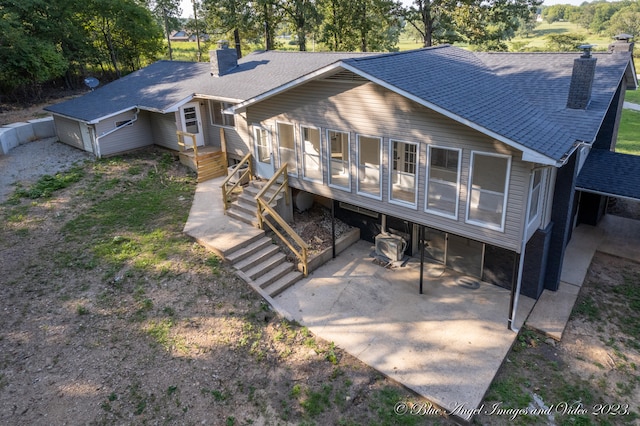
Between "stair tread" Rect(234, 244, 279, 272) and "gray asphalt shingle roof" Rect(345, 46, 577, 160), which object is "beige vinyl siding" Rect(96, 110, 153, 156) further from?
"gray asphalt shingle roof" Rect(345, 46, 577, 160)

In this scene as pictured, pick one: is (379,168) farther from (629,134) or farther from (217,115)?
(629,134)

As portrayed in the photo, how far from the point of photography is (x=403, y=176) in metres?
11.4

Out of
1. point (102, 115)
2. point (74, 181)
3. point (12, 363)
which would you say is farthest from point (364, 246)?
point (102, 115)

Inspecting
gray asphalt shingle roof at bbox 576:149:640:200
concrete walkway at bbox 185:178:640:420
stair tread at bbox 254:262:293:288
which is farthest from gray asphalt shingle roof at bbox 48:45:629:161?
Answer: stair tread at bbox 254:262:293:288

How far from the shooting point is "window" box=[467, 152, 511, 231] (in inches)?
364

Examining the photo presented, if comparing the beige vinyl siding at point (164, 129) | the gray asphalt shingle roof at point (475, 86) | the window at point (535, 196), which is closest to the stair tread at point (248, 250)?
the gray asphalt shingle roof at point (475, 86)

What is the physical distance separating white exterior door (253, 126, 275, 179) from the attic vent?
3.78 meters

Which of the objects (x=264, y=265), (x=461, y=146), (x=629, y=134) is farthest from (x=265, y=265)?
(x=629, y=134)

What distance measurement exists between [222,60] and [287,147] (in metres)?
7.77

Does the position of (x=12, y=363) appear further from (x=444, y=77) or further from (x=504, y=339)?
(x=444, y=77)

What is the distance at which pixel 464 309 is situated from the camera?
414 inches

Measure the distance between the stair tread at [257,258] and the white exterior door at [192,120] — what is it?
27.8ft

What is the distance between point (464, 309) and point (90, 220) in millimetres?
11506

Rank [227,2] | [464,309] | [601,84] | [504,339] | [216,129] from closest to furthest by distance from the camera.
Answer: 1. [504,339]
2. [464,309]
3. [601,84]
4. [216,129]
5. [227,2]
